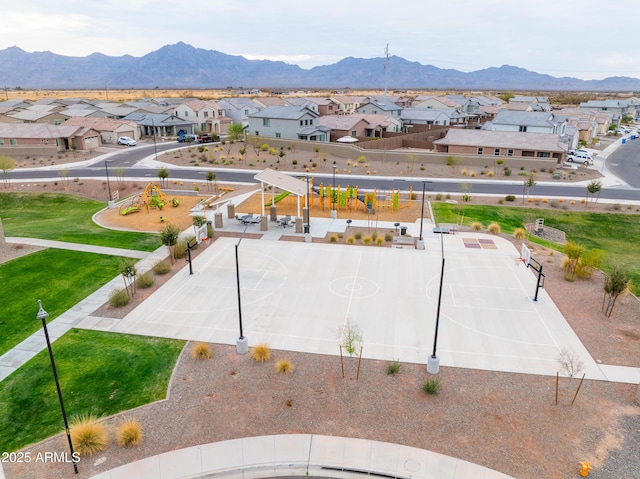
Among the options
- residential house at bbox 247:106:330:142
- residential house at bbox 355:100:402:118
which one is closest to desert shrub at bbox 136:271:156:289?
residential house at bbox 247:106:330:142

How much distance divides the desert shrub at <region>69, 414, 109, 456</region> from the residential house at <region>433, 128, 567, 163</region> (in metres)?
59.9

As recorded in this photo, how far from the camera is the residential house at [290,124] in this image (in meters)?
73.1

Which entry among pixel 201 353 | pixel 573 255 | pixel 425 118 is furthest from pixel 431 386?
pixel 425 118

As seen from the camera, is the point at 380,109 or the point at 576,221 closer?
the point at 576,221

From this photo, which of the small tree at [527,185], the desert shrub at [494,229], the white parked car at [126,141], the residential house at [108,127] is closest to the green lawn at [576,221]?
the desert shrub at [494,229]

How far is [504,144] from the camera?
63.1m

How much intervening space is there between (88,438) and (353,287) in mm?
14266

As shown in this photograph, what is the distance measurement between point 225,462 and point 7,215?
39.8 metres

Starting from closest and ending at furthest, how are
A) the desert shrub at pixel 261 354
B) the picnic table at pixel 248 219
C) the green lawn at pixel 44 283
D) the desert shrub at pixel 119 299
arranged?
the desert shrub at pixel 261 354 < the green lawn at pixel 44 283 < the desert shrub at pixel 119 299 < the picnic table at pixel 248 219

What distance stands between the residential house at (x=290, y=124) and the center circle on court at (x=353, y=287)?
1995 inches

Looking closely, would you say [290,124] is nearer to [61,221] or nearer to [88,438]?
[61,221]

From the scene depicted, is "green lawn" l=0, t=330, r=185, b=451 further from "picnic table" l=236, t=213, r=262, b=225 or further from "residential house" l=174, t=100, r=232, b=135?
"residential house" l=174, t=100, r=232, b=135

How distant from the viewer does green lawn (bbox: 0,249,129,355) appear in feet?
67.0

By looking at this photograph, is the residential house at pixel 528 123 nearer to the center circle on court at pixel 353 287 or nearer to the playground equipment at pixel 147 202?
the playground equipment at pixel 147 202
